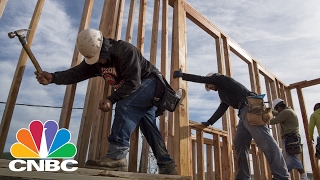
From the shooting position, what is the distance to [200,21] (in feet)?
16.0

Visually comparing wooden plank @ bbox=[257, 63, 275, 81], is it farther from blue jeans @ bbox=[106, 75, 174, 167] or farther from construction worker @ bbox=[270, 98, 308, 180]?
blue jeans @ bbox=[106, 75, 174, 167]

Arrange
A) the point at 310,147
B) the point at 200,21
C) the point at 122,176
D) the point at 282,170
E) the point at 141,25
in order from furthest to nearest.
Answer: the point at 310,147 → the point at 200,21 → the point at 141,25 → the point at 282,170 → the point at 122,176

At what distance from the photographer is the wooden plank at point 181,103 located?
3167 mm

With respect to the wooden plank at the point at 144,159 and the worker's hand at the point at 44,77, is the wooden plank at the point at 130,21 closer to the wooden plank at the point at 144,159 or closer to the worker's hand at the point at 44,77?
the worker's hand at the point at 44,77

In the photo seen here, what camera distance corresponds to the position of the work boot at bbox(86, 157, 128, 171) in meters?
2.09

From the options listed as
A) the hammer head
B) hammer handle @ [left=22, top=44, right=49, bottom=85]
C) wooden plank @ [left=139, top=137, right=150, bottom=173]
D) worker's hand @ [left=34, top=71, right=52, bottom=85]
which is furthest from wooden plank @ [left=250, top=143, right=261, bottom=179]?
the hammer head

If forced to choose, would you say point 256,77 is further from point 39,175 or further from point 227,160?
point 39,175

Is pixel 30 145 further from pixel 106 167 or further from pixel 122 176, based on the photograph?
pixel 122 176

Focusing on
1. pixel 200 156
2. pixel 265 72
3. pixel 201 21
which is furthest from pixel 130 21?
pixel 265 72

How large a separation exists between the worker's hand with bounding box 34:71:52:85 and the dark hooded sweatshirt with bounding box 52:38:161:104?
4 centimetres

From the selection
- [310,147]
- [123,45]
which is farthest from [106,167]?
[310,147]

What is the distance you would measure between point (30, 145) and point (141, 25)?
2357mm

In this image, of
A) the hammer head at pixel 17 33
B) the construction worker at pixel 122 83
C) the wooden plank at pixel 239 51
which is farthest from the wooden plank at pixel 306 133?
the hammer head at pixel 17 33

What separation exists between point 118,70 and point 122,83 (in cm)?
14
